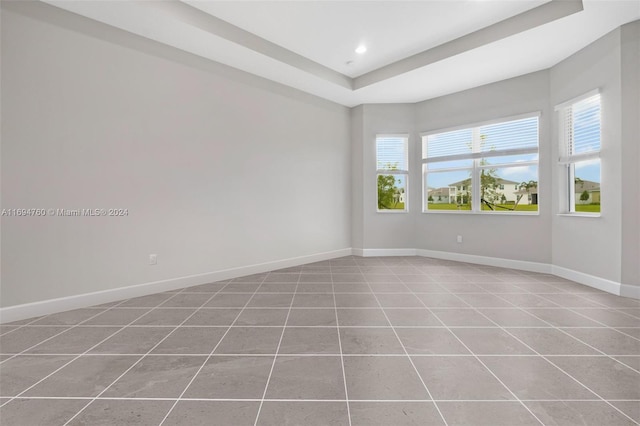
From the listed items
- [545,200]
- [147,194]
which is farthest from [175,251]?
[545,200]

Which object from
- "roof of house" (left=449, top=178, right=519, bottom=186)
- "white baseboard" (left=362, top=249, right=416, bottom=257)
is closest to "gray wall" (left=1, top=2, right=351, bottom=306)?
"white baseboard" (left=362, top=249, right=416, bottom=257)

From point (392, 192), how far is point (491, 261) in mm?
2166

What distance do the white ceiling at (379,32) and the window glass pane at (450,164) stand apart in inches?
54.1

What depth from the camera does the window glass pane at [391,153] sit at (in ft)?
19.5

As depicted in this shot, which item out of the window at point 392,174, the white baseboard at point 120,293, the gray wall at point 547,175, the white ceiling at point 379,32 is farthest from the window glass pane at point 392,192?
the white baseboard at point 120,293

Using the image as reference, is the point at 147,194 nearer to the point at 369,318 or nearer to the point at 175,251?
the point at 175,251

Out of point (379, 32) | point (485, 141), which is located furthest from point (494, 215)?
point (379, 32)

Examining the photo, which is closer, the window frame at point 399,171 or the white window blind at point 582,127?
the white window blind at point 582,127

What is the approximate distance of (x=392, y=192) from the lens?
5.95 m

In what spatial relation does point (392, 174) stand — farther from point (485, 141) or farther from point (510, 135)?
point (510, 135)

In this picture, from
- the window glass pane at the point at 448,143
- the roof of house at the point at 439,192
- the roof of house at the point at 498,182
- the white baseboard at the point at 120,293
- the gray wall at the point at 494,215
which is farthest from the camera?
the roof of house at the point at 439,192

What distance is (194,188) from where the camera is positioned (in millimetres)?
3758

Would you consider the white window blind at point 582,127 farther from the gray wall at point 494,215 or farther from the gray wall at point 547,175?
the gray wall at point 494,215

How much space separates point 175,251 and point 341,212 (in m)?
3.21
